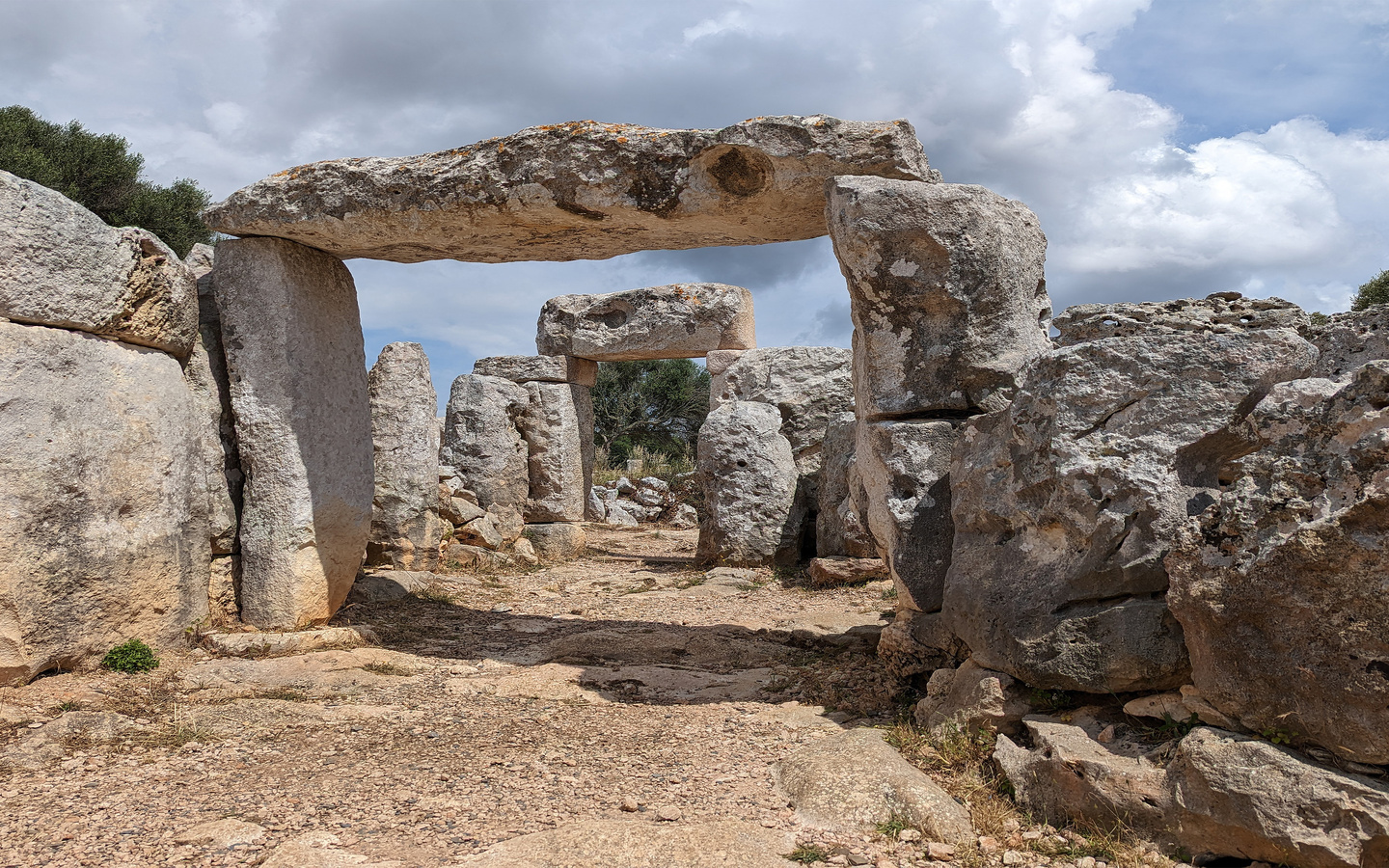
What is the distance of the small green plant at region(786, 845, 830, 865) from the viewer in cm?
283

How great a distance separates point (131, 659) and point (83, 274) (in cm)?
189

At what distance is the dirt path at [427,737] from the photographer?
3062 millimetres

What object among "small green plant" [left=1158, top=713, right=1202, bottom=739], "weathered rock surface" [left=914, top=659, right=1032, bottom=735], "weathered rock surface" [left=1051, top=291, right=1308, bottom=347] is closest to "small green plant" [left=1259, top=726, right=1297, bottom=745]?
"small green plant" [left=1158, top=713, right=1202, bottom=739]

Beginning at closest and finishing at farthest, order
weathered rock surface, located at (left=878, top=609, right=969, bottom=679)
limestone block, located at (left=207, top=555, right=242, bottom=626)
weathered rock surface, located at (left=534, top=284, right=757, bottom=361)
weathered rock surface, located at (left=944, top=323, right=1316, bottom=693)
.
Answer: weathered rock surface, located at (left=944, top=323, right=1316, bottom=693), weathered rock surface, located at (left=878, top=609, right=969, bottom=679), limestone block, located at (left=207, top=555, right=242, bottom=626), weathered rock surface, located at (left=534, top=284, right=757, bottom=361)

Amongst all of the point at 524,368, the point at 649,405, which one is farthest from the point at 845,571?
the point at 649,405

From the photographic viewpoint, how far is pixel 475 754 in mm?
3764

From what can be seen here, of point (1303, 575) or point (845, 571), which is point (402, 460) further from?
point (1303, 575)

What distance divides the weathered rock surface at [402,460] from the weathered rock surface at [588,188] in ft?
7.90

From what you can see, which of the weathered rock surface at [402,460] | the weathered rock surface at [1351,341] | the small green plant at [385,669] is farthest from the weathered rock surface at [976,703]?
the weathered rock surface at [402,460]

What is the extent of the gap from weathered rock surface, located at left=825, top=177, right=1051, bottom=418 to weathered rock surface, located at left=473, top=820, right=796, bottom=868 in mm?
2169

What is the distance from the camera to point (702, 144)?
15.8 feet

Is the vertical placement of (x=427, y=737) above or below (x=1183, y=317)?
below

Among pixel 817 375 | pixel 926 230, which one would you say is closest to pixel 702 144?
pixel 926 230

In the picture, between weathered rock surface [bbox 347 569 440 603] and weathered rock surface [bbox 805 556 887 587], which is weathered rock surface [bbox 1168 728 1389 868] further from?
weathered rock surface [bbox 347 569 440 603]
